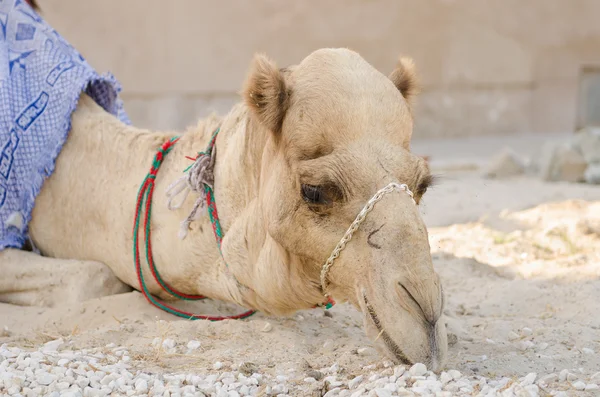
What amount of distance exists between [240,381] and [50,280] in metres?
1.50

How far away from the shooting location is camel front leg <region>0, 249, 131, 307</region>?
3.66 m

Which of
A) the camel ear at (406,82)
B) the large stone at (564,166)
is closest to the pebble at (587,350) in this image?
the camel ear at (406,82)

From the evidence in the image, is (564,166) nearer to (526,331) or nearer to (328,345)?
(526,331)

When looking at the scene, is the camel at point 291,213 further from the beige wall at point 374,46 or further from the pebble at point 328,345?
the beige wall at point 374,46

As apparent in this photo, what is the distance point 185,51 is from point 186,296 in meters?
7.50

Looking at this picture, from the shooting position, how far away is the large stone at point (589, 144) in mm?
8031

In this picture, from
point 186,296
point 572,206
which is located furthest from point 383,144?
point 572,206

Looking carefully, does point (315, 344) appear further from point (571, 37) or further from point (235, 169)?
point (571, 37)

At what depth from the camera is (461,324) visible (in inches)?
136

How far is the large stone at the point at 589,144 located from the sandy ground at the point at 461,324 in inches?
123

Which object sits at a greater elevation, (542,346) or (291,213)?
(291,213)

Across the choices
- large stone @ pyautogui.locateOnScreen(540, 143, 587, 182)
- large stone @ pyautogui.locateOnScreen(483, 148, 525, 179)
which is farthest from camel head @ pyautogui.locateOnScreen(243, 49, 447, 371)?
large stone @ pyautogui.locateOnScreen(483, 148, 525, 179)

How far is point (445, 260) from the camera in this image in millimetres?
4562

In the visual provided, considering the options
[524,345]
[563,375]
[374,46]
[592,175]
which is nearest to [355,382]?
[563,375]
